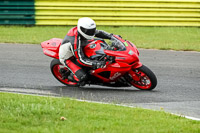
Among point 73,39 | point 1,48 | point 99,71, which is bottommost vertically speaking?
point 1,48

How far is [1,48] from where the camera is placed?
47.6ft

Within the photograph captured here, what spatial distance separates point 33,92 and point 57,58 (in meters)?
1.00

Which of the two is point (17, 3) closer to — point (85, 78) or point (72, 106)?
point (85, 78)

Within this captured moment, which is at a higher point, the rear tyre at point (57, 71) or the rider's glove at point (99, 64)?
the rider's glove at point (99, 64)

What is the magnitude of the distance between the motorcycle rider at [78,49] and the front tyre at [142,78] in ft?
2.04

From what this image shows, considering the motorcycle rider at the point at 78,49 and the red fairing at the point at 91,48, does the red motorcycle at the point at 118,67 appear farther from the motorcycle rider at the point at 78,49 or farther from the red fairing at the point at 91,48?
the motorcycle rider at the point at 78,49

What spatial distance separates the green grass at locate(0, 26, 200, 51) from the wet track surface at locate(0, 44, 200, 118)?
1.39m

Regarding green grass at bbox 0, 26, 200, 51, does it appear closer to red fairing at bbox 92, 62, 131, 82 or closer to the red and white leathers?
red fairing at bbox 92, 62, 131, 82

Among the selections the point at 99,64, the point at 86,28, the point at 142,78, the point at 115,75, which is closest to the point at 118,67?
the point at 115,75

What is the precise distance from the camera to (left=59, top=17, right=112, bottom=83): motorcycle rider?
8898mm

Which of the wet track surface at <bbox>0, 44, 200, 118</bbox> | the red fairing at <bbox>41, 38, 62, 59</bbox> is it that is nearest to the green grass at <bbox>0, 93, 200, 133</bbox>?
the wet track surface at <bbox>0, 44, 200, 118</bbox>

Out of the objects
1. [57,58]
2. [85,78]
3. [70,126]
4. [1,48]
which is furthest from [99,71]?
[1,48]

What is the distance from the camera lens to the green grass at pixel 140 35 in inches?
605

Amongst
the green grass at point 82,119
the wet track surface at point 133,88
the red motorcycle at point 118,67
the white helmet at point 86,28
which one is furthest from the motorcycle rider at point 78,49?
the green grass at point 82,119
